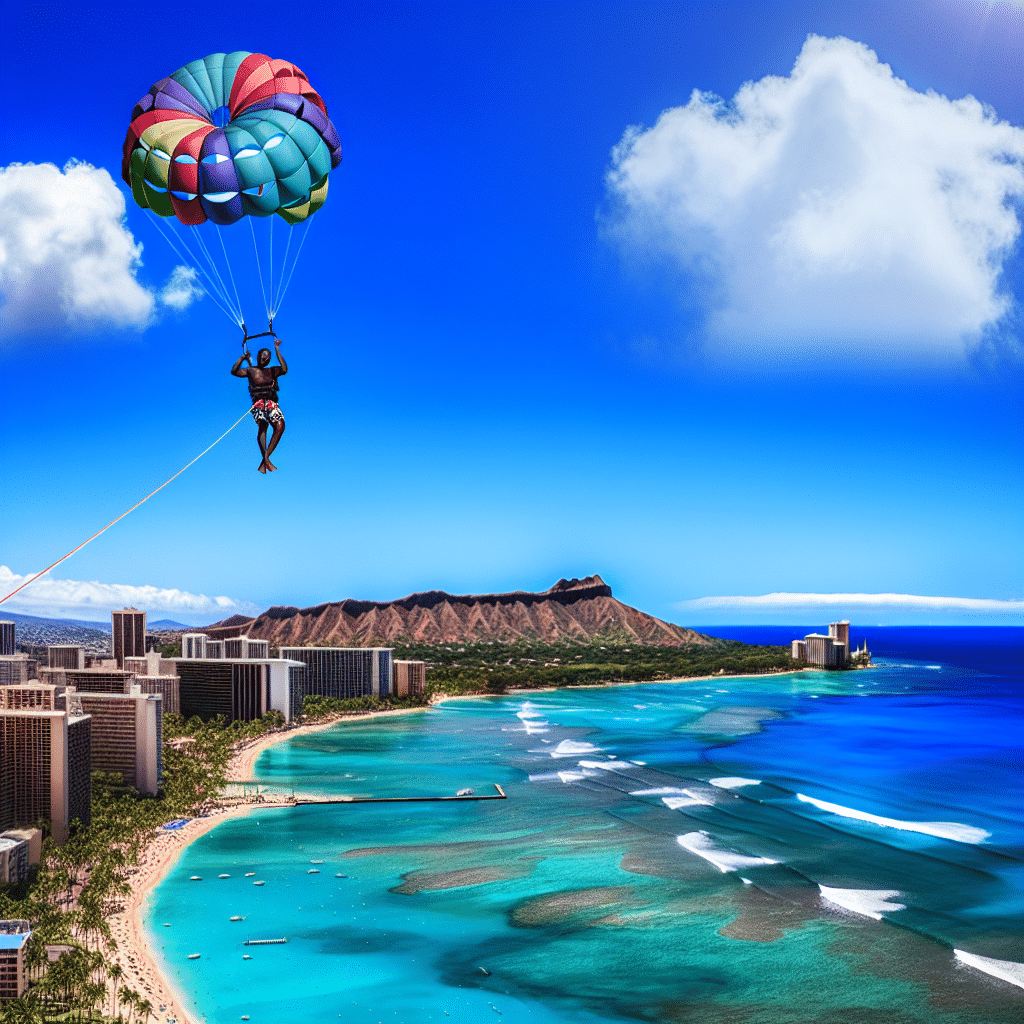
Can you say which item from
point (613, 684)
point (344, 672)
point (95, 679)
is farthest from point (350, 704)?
point (613, 684)

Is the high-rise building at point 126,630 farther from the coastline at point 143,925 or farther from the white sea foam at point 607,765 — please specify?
Result: the white sea foam at point 607,765

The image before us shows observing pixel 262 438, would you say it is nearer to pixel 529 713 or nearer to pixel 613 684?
pixel 529 713

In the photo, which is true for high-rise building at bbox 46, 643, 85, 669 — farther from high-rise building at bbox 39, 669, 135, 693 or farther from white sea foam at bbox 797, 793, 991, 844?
white sea foam at bbox 797, 793, 991, 844

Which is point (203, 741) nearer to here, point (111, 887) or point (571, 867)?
point (111, 887)

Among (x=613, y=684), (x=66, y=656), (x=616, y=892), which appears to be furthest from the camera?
(x=613, y=684)

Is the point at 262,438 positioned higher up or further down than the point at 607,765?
higher up

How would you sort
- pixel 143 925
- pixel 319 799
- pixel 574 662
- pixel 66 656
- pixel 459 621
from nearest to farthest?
1. pixel 143 925
2. pixel 319 799
3. pixel 66 656
4. pixel 574 662
5. pixel 459 621

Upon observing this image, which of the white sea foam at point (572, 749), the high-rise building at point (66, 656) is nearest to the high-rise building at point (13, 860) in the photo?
the white sea foam at point (572, 749)
